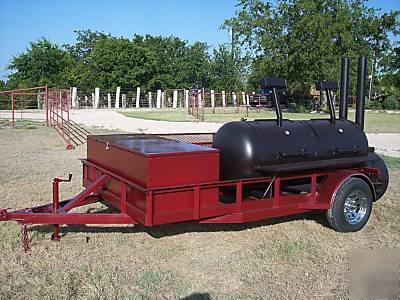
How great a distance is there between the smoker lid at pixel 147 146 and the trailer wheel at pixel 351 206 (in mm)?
1819

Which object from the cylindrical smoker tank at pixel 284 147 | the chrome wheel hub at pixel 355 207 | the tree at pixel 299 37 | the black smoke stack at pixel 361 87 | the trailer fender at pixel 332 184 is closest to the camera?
the cylindrical smoker tank at pixel 284 147

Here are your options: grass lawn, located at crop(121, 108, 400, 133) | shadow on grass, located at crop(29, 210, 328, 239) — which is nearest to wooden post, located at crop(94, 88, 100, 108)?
grass lawn, located at crop(121, 108, 400, 133)

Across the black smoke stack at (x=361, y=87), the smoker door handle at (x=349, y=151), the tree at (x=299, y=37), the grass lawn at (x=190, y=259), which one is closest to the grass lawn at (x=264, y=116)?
the tree at (x=299, y=37)

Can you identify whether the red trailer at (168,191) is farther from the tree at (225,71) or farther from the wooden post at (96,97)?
the tree at (225,71)

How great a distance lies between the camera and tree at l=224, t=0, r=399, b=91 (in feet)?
133

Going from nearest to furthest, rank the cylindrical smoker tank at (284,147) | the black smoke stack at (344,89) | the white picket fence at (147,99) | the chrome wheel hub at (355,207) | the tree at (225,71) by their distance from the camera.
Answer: the cylindrical smoker tank at (284,147) < the chrome wheel hub at (355,207) < the black smoke stack at (344,89) < the white picket fence at (147,99) < the tree at (225,71)

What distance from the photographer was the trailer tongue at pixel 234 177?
441cm

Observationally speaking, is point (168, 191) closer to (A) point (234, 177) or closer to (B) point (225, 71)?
(A) point (234, 177)

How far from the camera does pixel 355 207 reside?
18.9 feet

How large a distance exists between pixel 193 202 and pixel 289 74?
3936 centimetres

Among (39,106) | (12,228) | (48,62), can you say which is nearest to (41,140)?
(12,228)

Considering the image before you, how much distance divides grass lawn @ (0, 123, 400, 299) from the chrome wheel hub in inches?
7.6

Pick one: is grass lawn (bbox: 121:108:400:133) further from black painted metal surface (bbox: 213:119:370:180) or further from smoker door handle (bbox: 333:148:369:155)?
black painted metal surface (bbox: 213:119:370:180)

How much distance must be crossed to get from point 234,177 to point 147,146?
1062 millimetres
